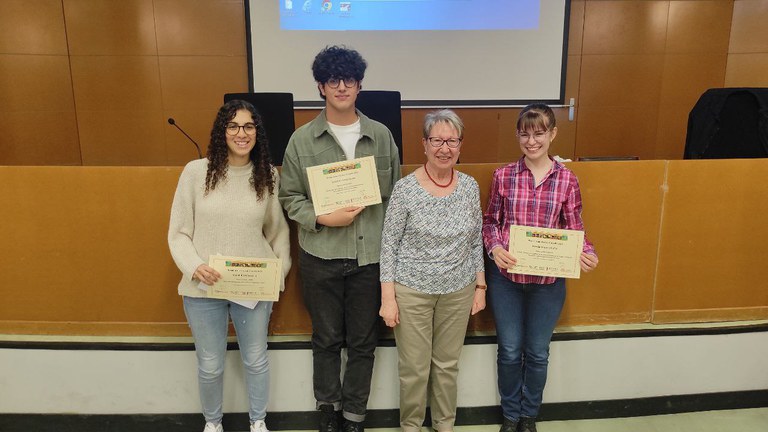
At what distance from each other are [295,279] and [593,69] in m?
3.91

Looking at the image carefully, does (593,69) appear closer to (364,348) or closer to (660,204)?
(660,204)

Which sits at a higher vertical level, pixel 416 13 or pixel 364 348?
pixel 416 13

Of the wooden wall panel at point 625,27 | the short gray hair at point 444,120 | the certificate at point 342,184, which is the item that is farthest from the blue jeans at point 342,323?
the wooden wall panel at point 625,27

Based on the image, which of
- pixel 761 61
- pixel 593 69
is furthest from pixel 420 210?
pixel 761 61

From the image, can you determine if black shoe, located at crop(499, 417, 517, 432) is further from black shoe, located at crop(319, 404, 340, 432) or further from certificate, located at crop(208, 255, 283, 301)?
certificate, located at crop(208, 255, 283, 301)

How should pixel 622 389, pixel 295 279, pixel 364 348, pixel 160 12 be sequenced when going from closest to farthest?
pixel 364 348 < pixel 295 279 < pixel 622 389 < pixel 160 12

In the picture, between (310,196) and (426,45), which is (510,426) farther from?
(426,45)

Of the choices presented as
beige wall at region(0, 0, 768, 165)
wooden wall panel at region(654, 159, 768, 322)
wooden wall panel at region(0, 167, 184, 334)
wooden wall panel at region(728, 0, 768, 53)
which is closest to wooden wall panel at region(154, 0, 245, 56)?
beige wall at region(0, 0, 768, 165)

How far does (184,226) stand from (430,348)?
1028 mm

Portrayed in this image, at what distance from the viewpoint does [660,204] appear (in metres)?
2.00

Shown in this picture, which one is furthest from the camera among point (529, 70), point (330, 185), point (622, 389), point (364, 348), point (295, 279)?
point (529, 70)

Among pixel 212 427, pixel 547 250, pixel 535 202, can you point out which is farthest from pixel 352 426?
pixel 535 202

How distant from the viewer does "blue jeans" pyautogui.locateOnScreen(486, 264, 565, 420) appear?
1758 mm

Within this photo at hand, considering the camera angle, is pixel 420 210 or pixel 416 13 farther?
pixel 416 13
